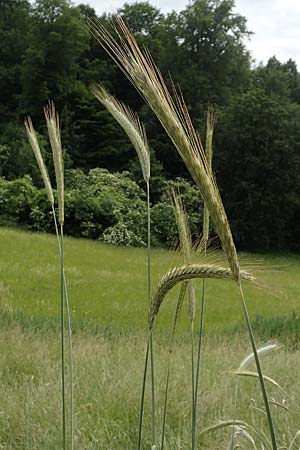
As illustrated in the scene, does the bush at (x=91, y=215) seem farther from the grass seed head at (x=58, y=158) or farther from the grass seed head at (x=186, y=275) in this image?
the grass seed head at (x=186, y=275)

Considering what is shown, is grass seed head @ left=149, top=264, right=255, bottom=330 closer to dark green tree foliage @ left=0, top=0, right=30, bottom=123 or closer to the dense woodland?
the dense woodland

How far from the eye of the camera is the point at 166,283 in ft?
3.66

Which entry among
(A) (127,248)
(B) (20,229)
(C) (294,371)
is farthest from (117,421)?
(B) (20,229)

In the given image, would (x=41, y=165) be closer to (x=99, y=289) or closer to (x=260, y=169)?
(x=99, y=289)

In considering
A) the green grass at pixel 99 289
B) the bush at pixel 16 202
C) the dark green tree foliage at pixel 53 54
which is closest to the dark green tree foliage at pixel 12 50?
Result: the dark green tree foliage at pixel 53 54

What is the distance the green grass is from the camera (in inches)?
327

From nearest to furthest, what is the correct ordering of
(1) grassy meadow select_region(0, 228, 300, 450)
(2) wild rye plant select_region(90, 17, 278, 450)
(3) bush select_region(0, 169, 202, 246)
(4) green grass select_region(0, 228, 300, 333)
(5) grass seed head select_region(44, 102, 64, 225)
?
(2) wild rye plant select_region(90, 17, 278, 450) < (5) grass seed head select_region(44, 102, 64, 225) < (1) grassy meadow select_region(0, 228, 300, 450) < (4) green grass select_region(0, 228, 300, 333) < (3) bush select_region(0, 169, 202, 246)

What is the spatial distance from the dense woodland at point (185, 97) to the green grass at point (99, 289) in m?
8.87

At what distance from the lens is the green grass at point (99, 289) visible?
27.2ft

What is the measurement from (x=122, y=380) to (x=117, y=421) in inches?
20.4

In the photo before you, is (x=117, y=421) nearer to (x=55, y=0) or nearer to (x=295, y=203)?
(x=295, y=203)

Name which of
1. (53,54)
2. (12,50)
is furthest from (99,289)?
(12,50)

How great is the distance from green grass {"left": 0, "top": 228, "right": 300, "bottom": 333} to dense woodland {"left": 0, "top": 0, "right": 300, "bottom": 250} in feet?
29.1

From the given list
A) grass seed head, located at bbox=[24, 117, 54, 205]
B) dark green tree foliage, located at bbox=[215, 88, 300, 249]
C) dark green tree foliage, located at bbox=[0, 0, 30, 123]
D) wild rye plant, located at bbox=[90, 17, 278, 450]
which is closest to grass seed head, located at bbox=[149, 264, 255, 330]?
wild rye plant, located at bbox=[90, 17, 278, 450]
